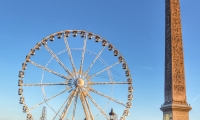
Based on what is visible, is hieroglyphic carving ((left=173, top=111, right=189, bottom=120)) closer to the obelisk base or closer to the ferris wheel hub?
the obelisk base

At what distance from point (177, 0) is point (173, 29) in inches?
115

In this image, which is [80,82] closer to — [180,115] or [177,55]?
[180,115]

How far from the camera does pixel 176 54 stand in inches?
945

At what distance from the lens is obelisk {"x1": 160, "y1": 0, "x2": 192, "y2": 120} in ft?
72.3

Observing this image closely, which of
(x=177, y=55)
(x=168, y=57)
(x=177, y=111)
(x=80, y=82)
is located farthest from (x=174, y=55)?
(x=80, y=82)

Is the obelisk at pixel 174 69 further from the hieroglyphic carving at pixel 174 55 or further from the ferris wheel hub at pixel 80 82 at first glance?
the ferris wheel hub at pixel 80 82

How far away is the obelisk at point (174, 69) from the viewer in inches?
868

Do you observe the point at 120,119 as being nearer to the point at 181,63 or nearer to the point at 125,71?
the point at 125,71

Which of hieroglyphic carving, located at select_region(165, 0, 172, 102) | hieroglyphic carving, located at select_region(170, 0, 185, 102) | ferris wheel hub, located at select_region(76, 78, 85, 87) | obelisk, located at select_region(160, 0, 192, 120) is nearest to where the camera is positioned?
ferris wheel hub, located at select_region(76, 78, 85, 87)

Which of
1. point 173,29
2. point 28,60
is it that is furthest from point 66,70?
point 173,29

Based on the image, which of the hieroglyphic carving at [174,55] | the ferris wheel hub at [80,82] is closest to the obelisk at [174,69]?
the hieroglyphic carving at [174,55]

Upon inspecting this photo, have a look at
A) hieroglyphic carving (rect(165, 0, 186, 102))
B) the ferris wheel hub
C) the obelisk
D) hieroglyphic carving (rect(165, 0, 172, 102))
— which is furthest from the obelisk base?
the ferris wheel hub

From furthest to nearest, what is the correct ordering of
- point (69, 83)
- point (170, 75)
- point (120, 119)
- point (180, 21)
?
→ point (180, 21)
point (170, 75)
point (120, 119)
point (69, 83)

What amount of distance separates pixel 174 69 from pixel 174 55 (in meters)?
1.09
